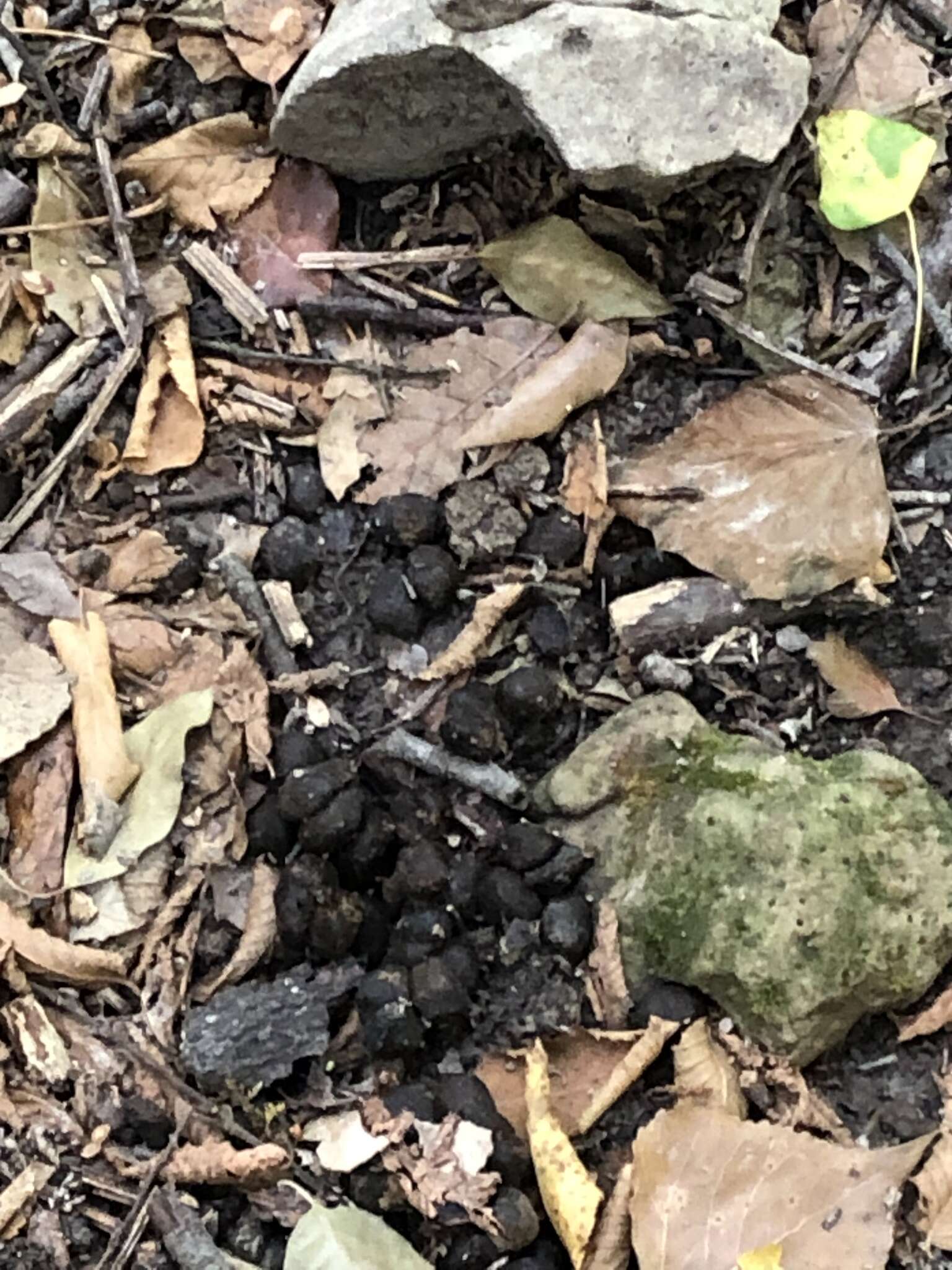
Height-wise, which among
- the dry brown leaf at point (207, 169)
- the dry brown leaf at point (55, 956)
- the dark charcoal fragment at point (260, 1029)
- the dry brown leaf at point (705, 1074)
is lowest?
the dry brown leaf at point (705, 1074)

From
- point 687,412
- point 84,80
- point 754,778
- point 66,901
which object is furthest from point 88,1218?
point 84,80

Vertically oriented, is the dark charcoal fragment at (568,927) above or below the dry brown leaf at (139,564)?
below

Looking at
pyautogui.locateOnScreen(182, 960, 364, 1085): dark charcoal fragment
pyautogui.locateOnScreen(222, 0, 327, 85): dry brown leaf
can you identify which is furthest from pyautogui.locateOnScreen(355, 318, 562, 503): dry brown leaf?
pyautogui.locateOnScreen(182, 960, 364, 1085): dark charcoal fragment

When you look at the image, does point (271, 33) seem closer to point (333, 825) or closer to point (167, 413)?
point (167, 413)

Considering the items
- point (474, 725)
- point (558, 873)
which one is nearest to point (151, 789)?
point (474, 725)

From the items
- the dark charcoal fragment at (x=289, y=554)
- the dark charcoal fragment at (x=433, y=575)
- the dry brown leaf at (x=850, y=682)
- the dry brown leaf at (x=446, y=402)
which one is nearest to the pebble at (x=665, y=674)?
the dry brown leaf at (x=850, y=682)

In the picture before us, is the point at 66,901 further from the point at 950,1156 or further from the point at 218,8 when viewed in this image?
the point at 218,8

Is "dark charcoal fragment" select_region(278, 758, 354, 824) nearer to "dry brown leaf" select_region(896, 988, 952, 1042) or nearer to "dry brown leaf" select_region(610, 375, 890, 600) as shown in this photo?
"dry brown leaf" select_region(610, 375, 890, 600)

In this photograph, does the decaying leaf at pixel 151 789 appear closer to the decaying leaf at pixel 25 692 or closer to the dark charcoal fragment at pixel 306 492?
the decaying leaf at pixel 25 692
